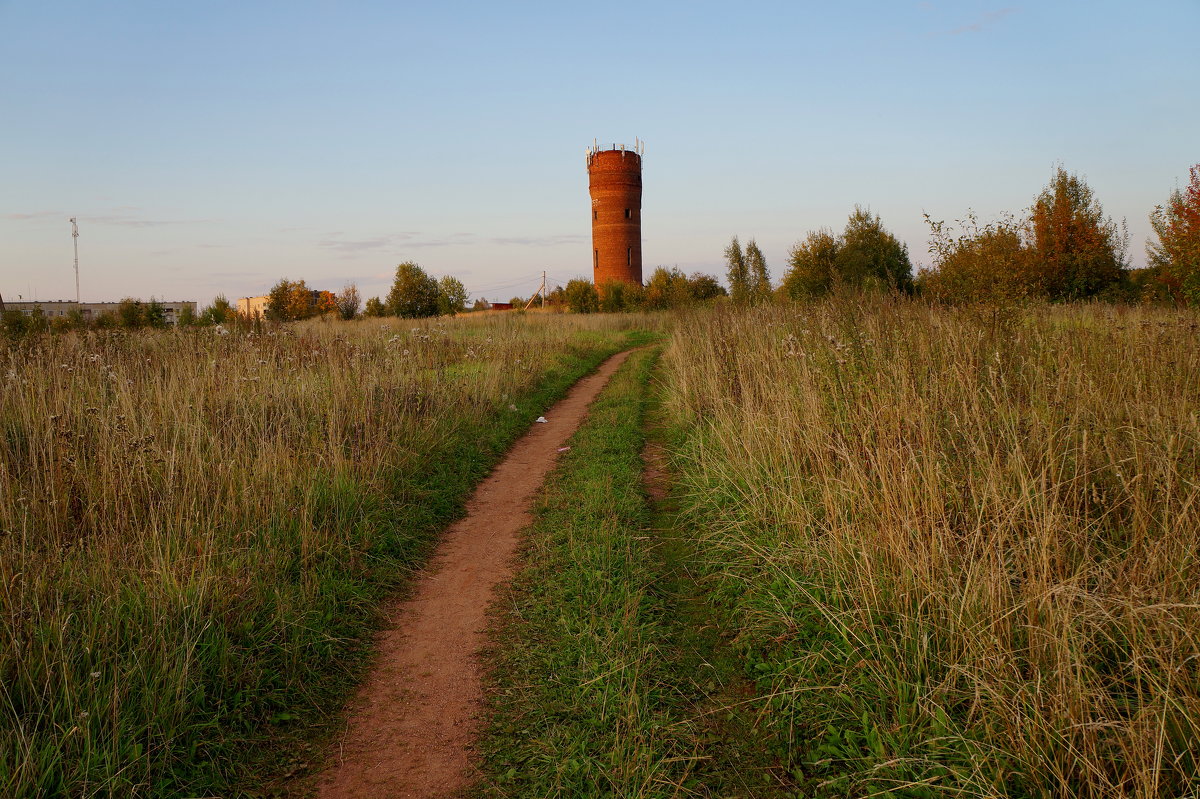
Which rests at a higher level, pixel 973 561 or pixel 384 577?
pixel 973 561

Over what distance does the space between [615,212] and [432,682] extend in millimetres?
54839

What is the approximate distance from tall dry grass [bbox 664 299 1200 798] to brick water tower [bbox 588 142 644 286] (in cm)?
5052

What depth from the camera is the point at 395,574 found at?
4.97 m

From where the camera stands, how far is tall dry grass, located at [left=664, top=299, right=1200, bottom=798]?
2.39 metres

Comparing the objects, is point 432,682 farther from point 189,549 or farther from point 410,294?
point 410,294

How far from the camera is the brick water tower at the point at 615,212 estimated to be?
55.0 meters

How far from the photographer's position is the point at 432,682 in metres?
3.67

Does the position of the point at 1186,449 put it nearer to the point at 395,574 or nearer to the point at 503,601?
the point at 503,601

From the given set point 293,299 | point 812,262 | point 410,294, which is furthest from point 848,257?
point 293,299

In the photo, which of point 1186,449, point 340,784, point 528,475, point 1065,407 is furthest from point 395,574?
point 1186,449

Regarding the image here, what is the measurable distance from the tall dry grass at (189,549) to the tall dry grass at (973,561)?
263 centimetres

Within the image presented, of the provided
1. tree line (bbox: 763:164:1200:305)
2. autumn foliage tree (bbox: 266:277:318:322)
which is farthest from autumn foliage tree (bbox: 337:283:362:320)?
tree line (bbox: 763:164:1200:305)

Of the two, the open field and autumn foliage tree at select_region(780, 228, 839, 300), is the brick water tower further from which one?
the open field

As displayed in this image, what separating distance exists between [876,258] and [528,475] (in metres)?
28.5
